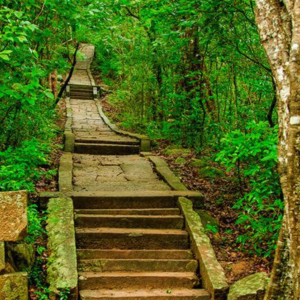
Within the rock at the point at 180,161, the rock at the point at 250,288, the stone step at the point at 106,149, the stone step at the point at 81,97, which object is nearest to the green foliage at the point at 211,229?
the rock at the point at 250,288

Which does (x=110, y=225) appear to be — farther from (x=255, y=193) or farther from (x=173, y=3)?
(x=173, y=3)

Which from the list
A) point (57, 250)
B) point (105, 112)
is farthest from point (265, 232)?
point (105, 112)

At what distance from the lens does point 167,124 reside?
11109 millimetres

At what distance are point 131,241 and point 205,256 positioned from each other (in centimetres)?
114

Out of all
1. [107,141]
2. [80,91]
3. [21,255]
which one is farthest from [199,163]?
[80,91]

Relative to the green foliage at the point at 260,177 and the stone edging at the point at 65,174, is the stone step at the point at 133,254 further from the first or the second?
the stone edging at the point at 65,174

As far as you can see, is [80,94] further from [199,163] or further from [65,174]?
[65,174]

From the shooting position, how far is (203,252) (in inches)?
214

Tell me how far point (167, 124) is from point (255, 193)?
610cm

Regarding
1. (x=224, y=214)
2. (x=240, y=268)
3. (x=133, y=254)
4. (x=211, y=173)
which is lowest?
(x=240, y=268)

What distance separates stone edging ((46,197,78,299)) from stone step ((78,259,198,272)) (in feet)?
1.12

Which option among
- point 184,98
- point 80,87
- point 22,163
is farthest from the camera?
point 80,87

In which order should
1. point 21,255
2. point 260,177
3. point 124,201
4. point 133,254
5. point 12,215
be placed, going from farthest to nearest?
point 124,201 → point 133,254 → point 260,177 → point 21,255 → point 12,215

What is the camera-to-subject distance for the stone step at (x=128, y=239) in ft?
18.9
